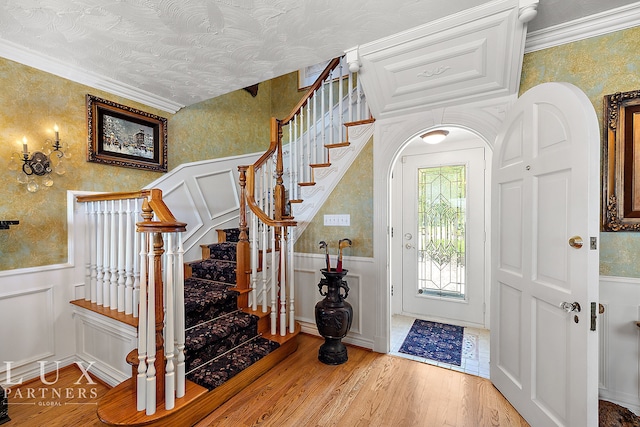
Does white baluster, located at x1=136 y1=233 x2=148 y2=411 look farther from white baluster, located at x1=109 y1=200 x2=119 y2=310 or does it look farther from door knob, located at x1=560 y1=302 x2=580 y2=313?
door knob, located at x1=560 y1=302 x2=580 y2=313

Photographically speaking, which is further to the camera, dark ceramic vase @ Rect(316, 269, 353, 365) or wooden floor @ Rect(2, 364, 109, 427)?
dark ceramic vase @ Rect(316, 269, 353, 365)

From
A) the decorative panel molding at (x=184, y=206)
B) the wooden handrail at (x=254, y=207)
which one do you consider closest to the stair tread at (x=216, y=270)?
the decorative panel molding at (x=184, y=206)

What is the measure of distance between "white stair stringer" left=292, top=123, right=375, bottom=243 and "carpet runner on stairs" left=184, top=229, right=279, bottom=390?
0.89m

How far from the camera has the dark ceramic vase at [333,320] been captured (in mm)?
2438

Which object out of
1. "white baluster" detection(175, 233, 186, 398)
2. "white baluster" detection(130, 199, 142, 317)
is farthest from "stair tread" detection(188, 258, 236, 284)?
"white baluster" detection(175, 233, 186, 398)

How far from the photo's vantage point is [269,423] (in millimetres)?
1769

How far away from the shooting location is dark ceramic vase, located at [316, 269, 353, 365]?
2438 millimetres

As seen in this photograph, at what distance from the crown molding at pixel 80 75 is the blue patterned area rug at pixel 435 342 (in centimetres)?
368

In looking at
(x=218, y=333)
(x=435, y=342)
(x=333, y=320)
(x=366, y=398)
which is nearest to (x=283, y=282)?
(x=333, y=320)

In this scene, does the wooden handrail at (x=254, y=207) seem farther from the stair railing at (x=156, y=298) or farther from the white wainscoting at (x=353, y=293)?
the stair railing at (x=156, y=298)

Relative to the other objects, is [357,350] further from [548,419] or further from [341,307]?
[548,419]

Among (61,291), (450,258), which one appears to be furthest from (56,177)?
(450,258)

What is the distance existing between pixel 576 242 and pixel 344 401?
5.70ft

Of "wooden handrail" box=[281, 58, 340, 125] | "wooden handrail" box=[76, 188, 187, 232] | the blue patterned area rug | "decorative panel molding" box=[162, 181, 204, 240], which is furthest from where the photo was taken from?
"decorative panel molding" box=[162, 181, 204, 240]
